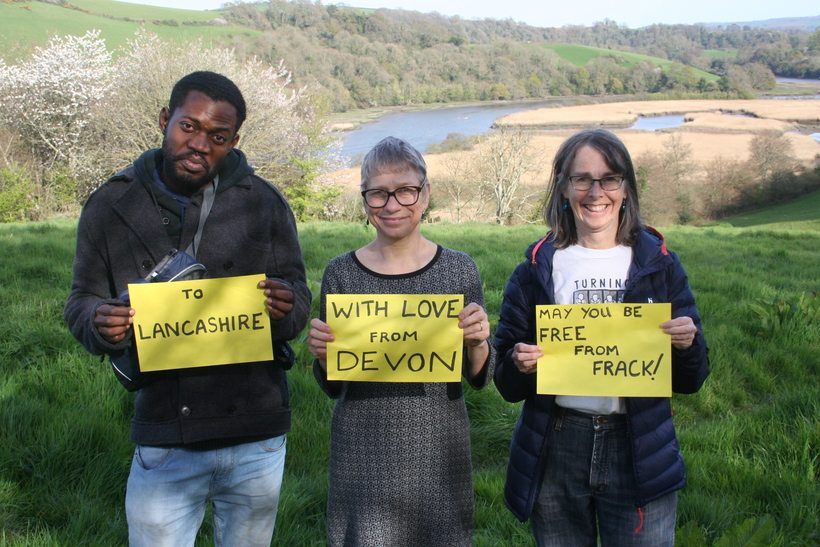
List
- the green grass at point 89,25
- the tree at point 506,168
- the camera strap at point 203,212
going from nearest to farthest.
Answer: the camera strap at point 203,212
the green grass at point 89,25
the tree at point 506,168

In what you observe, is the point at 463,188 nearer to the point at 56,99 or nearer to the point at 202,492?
the point at 56,99

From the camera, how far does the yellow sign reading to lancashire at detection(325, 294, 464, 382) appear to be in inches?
76.1

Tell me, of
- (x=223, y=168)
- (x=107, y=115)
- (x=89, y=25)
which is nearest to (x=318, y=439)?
(x=223, y=168)

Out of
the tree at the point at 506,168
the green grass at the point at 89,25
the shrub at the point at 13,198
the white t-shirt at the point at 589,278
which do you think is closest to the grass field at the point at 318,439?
the white t-shirt at the point at 589,278

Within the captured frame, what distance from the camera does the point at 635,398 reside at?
1.94 meters

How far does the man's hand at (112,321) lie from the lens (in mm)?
1698

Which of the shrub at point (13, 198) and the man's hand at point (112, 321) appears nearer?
the man's hand at point (112, 321)

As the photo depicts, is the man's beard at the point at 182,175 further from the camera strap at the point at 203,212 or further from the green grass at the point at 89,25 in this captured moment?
the green grass at the point at 89,25

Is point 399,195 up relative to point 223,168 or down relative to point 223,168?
down

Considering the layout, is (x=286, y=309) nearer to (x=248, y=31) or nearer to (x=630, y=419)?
(x=630, y=419)

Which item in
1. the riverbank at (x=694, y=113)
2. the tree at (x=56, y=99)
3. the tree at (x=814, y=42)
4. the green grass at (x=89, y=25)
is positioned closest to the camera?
the tree at (x=56, y=99)

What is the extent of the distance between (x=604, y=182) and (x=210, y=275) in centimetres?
150

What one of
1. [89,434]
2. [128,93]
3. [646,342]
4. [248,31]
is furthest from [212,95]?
[248,31]

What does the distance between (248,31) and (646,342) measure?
6658 cm
